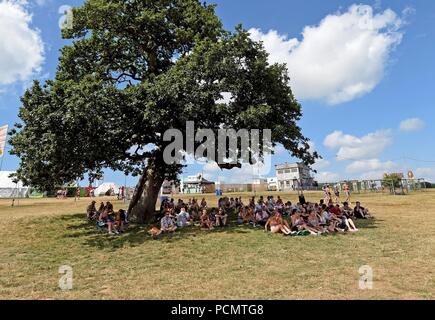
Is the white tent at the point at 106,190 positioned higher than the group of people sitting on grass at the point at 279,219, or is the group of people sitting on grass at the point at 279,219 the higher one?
the white tent at the point at 106,190

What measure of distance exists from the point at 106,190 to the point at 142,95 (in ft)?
217

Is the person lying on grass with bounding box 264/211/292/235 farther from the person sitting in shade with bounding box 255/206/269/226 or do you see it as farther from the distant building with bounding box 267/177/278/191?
the distant building with bounding box 267/177/278/191

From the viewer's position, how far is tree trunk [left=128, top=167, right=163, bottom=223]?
21.1 metres

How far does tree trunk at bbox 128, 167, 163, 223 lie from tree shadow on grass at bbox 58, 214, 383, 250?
2.97ft

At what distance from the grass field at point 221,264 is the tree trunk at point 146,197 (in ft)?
10.2

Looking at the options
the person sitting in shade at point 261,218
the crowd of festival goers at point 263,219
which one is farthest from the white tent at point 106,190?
the person sitting in shade at point 261,218

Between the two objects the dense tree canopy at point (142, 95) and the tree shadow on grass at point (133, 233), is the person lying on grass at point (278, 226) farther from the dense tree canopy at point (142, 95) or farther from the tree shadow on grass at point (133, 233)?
the dense tree canopy at point (142, 95)

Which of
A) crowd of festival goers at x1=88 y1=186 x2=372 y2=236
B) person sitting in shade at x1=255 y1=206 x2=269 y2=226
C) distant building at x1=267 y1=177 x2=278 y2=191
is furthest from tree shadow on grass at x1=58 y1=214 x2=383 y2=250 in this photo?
distant building at x1=267 y1=177 x2=278 y2=191

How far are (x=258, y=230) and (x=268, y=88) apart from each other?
25.8ft

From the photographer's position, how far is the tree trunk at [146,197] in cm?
2111
